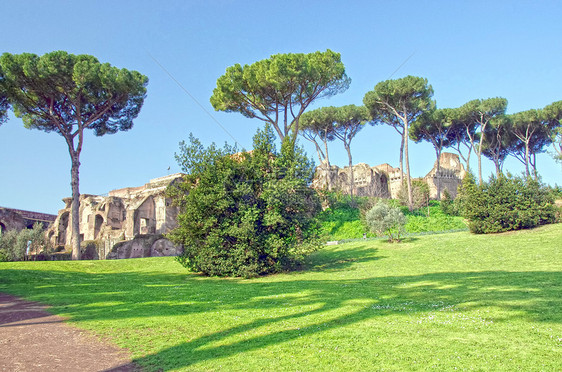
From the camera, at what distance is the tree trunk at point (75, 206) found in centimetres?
2077

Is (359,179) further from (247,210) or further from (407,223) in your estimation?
(247,210)

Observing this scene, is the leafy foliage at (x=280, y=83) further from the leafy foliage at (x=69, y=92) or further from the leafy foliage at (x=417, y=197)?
the leafy foliage at (x=417, y=197)

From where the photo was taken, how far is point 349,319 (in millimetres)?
5863

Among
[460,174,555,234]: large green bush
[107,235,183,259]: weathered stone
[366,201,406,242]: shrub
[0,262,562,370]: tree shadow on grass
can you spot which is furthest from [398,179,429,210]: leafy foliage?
[0,262,562,370]: tree shadow on grass

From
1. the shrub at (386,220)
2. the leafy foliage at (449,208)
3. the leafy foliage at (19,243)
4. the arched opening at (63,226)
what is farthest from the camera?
the arched opening at (63,226)

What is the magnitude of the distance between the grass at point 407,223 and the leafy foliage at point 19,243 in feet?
61.6

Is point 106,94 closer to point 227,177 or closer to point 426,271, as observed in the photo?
point 227,177

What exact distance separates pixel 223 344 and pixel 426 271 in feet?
28.3

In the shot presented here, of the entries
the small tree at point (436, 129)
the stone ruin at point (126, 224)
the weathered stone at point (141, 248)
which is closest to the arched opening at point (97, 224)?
the stone ruin at point (126, 224)

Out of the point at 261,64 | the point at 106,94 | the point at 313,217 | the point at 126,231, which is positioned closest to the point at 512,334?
the point at 313,217

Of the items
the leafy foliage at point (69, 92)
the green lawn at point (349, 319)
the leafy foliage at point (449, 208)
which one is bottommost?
the green lawn at point (349, 319)

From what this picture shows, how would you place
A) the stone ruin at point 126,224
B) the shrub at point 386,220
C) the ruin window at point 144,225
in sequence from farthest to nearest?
the ruin window at point 144,225, the stone ruin at point 126,224, the shrub at point 386,220

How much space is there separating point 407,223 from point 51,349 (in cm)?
2381

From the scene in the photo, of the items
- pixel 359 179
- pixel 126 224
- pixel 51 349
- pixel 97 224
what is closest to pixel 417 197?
pixel 359 179
